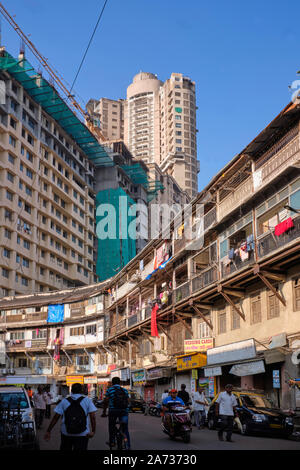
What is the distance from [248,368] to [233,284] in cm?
417

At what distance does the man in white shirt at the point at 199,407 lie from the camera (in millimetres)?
19312

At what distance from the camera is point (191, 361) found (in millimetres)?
31672

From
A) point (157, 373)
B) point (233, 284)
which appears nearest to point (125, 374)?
point (157, 373)

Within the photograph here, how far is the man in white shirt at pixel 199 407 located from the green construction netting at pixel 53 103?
196 feet

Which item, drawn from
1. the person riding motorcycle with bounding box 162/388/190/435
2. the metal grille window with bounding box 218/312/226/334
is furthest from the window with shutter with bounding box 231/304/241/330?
the person riding motorcycle with bounding box 162/388/190/435

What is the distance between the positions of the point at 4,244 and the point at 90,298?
49.7ft

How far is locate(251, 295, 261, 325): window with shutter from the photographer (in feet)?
85.9

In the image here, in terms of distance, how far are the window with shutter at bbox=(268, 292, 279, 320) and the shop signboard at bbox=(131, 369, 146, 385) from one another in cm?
1884

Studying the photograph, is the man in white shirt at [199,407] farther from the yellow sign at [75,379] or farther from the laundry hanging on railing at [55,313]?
the laundry hanging on railing at [55,313]

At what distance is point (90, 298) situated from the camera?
59906 millimetres

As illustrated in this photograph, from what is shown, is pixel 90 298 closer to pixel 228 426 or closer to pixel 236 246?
pixel 236 246

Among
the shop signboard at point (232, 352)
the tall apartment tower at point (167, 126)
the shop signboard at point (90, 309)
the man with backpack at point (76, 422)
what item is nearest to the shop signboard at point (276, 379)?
the shop signboard at point (232, 352)

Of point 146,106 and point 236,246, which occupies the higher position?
point 146,106

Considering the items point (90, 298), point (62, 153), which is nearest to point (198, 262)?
point (90, 298)
